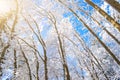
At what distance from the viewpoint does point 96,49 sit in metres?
26.0

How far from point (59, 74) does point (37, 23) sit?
9.31m

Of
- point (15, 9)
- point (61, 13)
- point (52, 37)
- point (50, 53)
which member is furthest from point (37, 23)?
point (15, 9)

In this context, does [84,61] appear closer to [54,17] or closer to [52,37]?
→ [52,37]

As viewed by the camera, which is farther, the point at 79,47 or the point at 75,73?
the point at 75,73

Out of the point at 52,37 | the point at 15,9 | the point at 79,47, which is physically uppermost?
the point at 52,37

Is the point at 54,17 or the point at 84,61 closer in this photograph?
the point at 54,17

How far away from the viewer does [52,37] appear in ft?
81.0

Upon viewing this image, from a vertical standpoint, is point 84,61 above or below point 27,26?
below

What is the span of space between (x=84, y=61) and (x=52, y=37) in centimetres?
374

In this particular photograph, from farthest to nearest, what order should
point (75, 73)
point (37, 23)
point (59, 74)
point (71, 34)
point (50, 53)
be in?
point (75, 73), point (59, 74), point (50, 53), point (71, 34), point (37, 23)

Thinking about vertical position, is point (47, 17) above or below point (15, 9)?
above

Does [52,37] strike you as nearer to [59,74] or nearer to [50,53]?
[50,53]

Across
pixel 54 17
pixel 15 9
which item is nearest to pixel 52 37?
pixel 54 17

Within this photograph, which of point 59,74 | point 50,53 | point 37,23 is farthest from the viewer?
point 59,74
